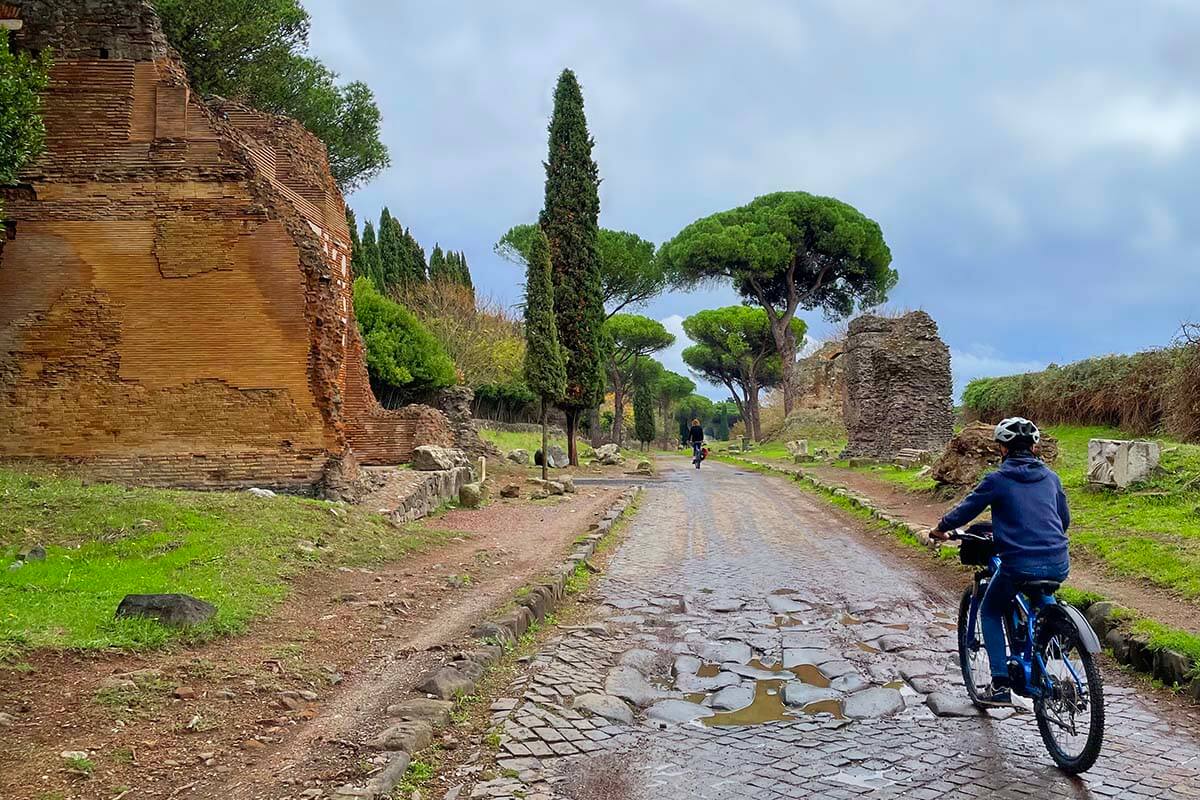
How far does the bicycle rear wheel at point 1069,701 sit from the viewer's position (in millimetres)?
3922

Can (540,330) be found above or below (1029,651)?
above

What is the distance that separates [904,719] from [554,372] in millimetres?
18609

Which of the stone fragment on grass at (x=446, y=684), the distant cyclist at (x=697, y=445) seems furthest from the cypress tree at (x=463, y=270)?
the stone fragment on grass at (x=446, y=684)

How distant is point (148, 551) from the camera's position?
25.8 ft

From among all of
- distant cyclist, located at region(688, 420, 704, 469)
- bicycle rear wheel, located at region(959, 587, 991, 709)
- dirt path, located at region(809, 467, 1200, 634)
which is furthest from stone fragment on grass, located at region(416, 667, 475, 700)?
distant cyclist, located at region(688, 420, 704, 469)

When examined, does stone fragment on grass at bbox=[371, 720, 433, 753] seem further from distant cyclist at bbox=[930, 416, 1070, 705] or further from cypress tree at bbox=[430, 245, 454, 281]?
cypress tree at bbox=[430, 245, 454, 281]

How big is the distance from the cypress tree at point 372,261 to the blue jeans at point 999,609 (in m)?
35.3

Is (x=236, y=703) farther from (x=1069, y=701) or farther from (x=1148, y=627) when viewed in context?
(x=1148, y=627)

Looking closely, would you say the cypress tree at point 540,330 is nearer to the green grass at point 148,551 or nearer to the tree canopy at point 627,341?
the green grass at point 148,551

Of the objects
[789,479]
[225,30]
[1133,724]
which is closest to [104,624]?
[1133,724]

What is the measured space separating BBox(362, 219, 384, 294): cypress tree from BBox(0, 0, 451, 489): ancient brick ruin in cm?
2503

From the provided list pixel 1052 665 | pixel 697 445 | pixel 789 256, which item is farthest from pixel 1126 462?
pixel 789 256

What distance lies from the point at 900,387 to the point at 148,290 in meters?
22.4

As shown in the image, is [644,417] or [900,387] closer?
[900,387]
